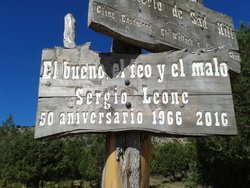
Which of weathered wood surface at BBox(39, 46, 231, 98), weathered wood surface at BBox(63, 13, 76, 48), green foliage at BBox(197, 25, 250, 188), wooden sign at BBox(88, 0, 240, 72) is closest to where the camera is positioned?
wooden sign at BBox(88, 0, 240, 72)

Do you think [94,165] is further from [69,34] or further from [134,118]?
[134,118]

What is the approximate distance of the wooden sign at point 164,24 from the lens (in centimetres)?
329

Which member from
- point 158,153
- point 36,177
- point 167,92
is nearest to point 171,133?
point 167,92

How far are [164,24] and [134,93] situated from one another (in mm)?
934

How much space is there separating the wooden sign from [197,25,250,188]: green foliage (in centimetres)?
838

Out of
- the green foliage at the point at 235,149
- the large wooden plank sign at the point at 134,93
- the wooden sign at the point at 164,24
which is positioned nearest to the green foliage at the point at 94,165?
the green foliage at the point at 235,149

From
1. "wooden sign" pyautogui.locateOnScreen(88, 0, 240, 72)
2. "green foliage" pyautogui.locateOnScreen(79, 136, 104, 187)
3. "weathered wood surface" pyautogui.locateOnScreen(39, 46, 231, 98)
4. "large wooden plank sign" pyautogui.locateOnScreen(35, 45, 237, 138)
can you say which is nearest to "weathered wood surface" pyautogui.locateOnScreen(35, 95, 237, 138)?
"large wooden plank sign" pyautogui.locateOnScreen(35, 45, 237, 138)

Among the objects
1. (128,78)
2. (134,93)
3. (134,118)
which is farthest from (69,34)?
(134,118)

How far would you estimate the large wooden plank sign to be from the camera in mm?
3406

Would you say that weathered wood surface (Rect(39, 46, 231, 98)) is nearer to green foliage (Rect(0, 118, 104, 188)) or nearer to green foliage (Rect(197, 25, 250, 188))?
green foliage (Rect(197, 25, 250, 188))

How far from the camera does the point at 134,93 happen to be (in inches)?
137

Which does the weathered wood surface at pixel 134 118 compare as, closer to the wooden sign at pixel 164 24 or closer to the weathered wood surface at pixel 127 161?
the weathered wood surface at pixel 127 161

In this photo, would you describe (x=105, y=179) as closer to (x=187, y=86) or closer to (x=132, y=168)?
(x=132, y=168)

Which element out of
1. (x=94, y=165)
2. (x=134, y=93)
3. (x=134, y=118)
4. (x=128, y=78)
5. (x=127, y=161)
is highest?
(x=94, y=165)
